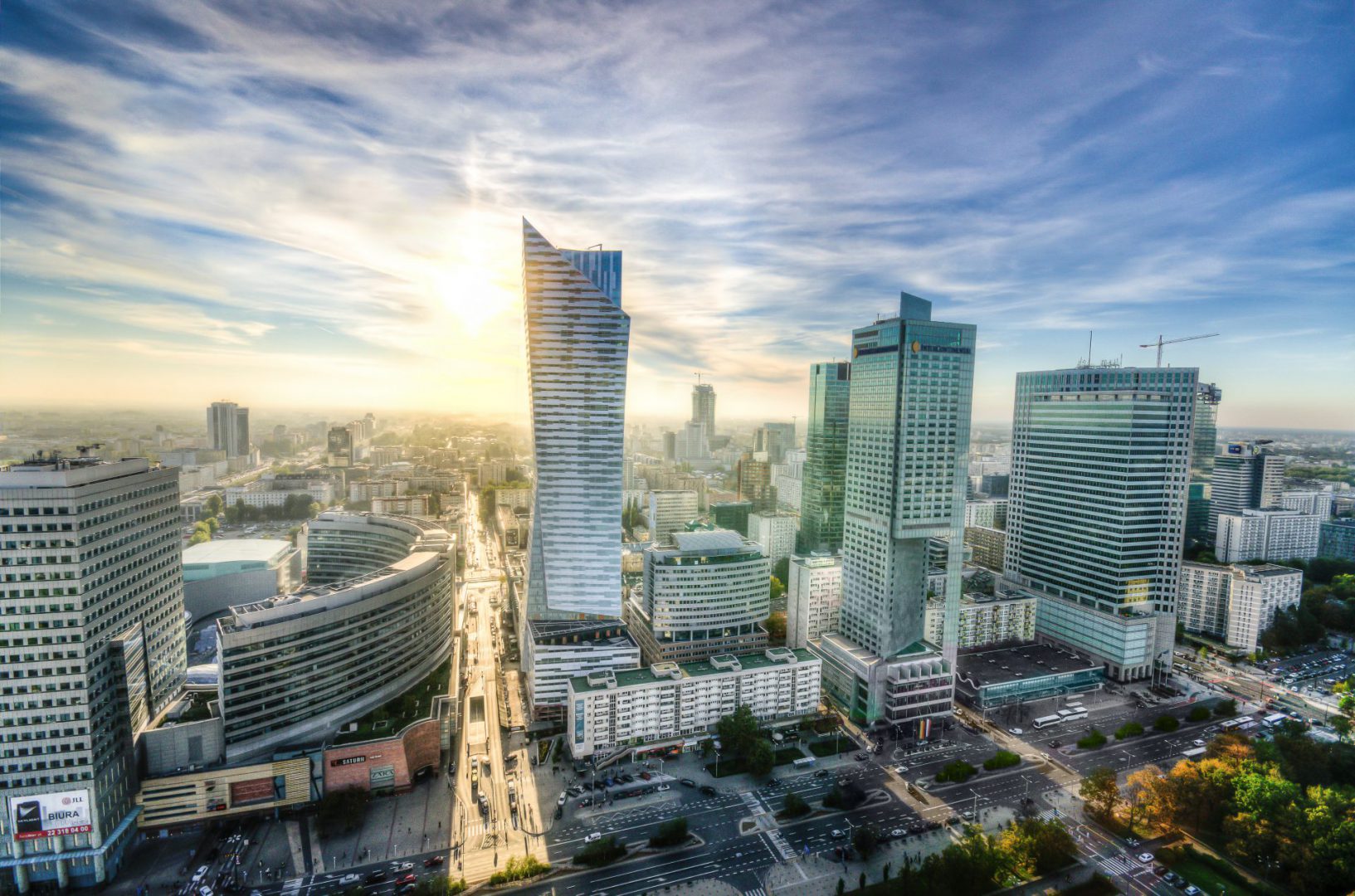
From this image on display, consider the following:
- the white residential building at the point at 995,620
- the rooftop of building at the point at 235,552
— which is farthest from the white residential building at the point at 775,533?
the rooftop of building at the point at 235,552

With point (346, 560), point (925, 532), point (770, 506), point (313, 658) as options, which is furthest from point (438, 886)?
point (770, 506)

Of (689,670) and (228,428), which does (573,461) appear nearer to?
(689,670)

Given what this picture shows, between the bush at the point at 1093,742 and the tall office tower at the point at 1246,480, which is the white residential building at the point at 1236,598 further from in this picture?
the bush at the point at 1093,742

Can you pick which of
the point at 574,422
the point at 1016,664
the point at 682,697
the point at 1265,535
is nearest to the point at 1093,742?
the point at 1016,664

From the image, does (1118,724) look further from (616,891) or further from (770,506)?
(770,506)

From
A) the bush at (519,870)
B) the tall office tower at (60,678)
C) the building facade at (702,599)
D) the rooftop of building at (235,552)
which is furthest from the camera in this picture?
the rooftop of building at (235,552)
